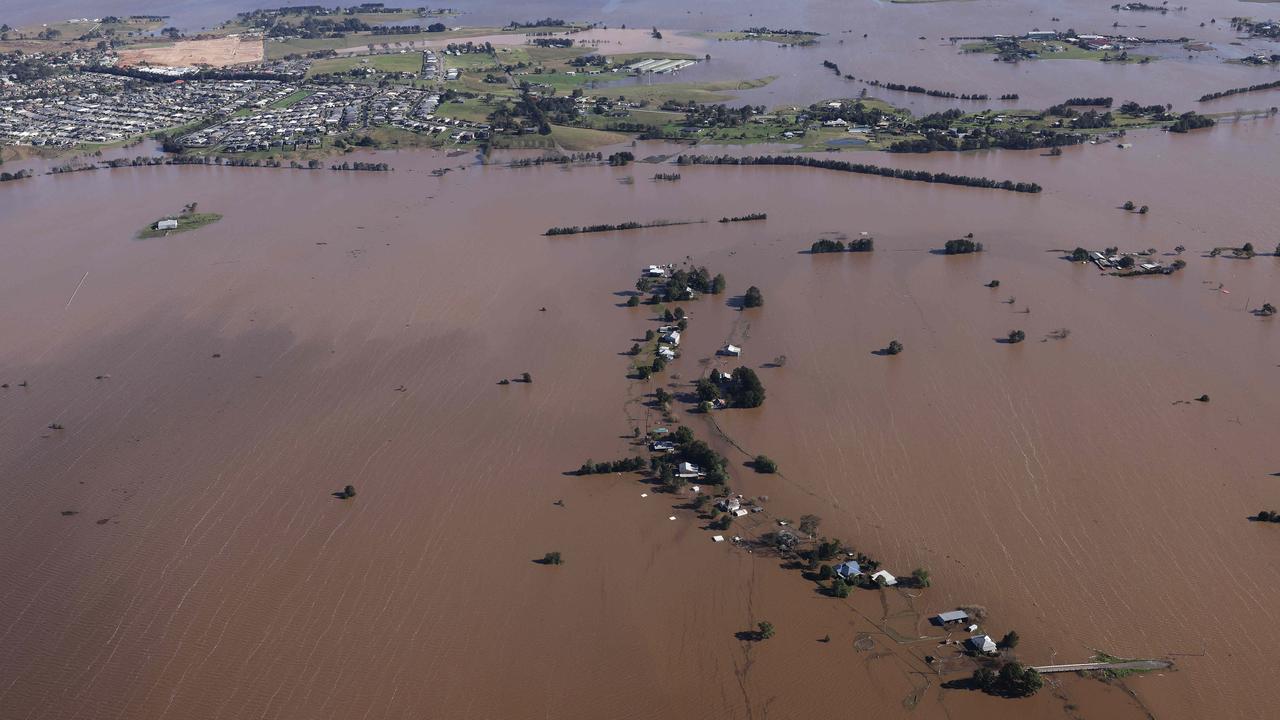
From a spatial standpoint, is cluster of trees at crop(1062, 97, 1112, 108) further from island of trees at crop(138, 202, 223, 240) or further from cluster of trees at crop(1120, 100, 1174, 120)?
island of trees at crop(138, 202, 223, 240)

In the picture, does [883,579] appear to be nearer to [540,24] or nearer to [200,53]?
[200,53]

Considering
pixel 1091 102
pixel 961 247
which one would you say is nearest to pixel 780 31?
pixel 1091 102

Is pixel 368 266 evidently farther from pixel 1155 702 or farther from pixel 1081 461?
pixel 1155 702

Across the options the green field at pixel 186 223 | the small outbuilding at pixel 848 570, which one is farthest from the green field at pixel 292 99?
the small outbuilding at pixel 848 570

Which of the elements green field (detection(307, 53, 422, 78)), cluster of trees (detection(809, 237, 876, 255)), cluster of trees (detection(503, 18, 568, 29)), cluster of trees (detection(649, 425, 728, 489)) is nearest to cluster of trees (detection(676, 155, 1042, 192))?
cluster of trees (detection(809, 237, 876, 255))

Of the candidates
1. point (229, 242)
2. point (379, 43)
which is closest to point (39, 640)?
point (229, 242)

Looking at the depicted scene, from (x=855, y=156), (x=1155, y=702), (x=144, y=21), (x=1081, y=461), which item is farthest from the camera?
(x=144, y=21)
